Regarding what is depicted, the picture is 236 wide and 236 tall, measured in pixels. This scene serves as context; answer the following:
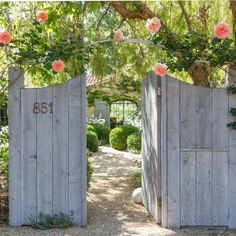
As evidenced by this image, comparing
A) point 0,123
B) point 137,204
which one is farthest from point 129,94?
point 0,123

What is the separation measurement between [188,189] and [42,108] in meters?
1.93

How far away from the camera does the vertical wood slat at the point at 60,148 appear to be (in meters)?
4.75

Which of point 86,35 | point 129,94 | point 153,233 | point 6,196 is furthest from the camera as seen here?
point 129,94

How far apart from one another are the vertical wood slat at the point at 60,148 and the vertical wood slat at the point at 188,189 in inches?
53.2

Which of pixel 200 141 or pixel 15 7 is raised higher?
pixel 15 7

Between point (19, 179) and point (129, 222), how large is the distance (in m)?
1.46

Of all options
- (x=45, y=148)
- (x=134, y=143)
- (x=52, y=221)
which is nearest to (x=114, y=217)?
(x=52, y=221)

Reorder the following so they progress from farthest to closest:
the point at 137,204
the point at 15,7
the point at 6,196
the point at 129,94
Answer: the point at 129,94
the point at 15,7
the point at 137,204
the point at 6,196

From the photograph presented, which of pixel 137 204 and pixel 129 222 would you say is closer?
pixel 129 222

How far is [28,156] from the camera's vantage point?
4.76 m

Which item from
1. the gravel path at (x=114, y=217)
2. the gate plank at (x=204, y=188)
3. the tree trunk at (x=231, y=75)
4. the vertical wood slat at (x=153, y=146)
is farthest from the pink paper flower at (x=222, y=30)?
the gravel path at (x=114, y=217)

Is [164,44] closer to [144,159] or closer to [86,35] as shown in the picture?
[144,159]

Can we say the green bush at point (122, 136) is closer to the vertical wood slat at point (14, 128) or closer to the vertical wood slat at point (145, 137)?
the vertical wood slat at point (145, 137)

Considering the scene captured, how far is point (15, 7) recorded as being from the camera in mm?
7891
